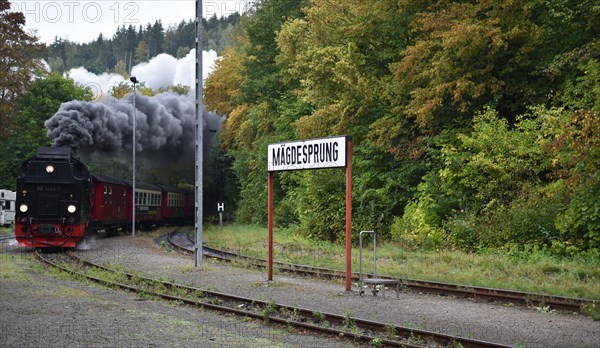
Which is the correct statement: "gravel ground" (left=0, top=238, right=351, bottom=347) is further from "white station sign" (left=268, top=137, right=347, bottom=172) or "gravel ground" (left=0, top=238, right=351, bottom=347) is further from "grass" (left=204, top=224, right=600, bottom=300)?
"grass" (left=204, top=224, right=600, bottom=300)

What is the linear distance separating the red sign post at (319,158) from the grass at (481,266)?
2.93m

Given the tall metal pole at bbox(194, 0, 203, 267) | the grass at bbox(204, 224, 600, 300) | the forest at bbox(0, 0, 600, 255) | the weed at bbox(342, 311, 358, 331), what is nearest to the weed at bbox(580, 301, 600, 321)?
the grass at bbox(204, 224, 600, 300)

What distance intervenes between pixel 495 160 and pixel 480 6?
16.6ft

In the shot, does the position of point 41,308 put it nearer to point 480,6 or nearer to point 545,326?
point 545,326

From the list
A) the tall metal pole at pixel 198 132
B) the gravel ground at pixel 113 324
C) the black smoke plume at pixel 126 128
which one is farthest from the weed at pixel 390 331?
the black smoke plume at pixel 126 128

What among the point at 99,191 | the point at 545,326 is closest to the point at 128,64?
the point at 99,191

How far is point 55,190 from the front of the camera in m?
25.5

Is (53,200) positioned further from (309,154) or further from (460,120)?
(460,120)

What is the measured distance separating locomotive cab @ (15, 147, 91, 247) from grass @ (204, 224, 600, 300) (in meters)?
6.47

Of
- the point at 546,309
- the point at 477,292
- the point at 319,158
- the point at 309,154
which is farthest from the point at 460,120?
the point at 546,309

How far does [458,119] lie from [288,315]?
579 inches

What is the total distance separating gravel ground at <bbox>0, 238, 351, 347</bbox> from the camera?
10.1m

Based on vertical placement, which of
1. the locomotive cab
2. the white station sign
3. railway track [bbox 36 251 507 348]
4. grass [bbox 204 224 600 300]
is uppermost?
the white station sign

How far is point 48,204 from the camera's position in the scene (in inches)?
1005
